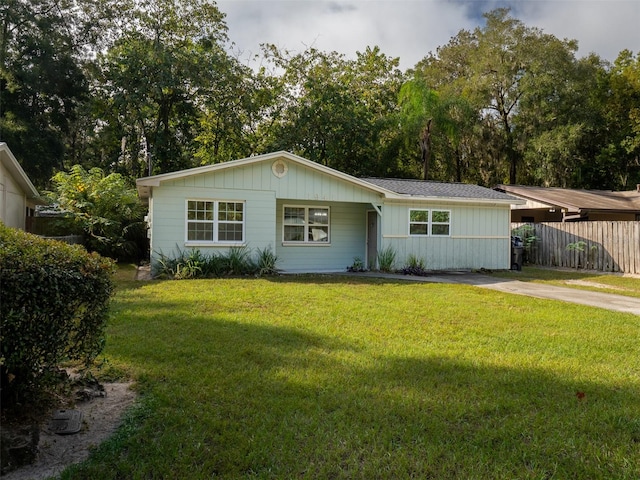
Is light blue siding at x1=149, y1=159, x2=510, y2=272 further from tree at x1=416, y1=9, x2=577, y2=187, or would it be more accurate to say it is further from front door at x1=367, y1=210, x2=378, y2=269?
tree at x1=416, y1=9, x2=577, y2=187

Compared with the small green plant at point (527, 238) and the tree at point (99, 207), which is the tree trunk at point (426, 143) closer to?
the small green plant at point (527, 238)

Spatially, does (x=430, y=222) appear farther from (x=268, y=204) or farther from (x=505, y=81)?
(x=505, y=81)

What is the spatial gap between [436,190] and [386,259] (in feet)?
11.9

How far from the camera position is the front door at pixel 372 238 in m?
15.9

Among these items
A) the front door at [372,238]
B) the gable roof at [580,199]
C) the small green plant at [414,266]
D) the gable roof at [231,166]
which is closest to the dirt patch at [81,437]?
the gable roof at [231,166]

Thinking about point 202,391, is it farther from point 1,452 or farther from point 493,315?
point 493,315

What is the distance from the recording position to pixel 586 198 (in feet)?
70.1

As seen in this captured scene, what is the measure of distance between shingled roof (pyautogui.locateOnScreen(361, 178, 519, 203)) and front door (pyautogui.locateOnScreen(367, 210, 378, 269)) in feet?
3.84

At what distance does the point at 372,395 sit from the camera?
12.9 ft

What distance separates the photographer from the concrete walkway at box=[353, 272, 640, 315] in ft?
29.7

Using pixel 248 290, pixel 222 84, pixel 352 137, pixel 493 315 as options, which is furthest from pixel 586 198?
pixel 222 84

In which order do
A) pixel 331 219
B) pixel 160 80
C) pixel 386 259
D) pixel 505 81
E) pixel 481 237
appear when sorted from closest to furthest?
1. pixel 386 259
2. pixel 331 219
3. pixel 481 237
4. pixel 160 80
5. pixel 505 81

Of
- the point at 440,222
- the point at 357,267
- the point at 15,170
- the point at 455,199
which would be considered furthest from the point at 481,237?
the point at 15,170

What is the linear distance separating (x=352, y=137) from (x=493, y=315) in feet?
70.5
